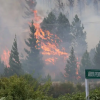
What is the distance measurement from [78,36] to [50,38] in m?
1.27

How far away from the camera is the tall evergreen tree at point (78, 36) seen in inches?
282

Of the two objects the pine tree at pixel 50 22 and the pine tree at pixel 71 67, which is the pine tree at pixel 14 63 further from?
the pine tree at pixel 71 67

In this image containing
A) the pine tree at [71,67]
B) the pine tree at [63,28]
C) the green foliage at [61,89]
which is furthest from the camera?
the pine tree at [63,28]

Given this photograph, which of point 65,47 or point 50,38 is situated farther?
point 50,38

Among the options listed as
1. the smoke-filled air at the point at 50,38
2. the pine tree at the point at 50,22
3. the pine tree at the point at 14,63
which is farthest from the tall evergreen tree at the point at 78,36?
the pine tree at the point at 14,63

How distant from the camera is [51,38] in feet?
24.0

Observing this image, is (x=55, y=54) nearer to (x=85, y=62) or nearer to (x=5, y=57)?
(x=85, y=62)

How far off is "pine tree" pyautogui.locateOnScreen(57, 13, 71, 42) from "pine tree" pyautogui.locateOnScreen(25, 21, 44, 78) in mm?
1159

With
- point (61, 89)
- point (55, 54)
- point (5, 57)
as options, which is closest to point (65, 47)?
point (55, 54)

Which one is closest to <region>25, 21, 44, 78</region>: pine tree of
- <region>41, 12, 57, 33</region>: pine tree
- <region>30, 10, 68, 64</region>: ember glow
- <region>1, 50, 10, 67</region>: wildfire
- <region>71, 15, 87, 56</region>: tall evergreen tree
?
<region>30, 10, 68, 64</region>: ember glow

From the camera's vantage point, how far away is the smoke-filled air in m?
7.11

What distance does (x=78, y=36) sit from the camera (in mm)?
7293

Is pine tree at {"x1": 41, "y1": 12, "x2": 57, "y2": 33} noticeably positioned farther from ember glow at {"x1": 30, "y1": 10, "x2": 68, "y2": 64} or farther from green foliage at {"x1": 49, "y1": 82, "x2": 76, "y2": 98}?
green foliage at {"x1": 49, "y1": 82, "x2": 76, "y2": 98}

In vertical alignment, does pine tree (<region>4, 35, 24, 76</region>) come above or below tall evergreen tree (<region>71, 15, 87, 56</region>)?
below
